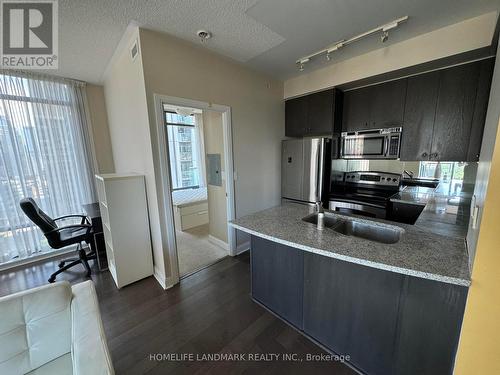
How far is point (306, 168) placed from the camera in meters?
3.16

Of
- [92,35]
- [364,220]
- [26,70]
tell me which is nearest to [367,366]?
[364,220]

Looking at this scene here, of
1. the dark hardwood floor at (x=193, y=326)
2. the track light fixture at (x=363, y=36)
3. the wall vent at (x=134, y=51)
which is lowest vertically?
the dark hardwood floor at (x=193, y=326)

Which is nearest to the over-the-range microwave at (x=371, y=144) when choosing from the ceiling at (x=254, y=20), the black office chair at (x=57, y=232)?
the ceiling at (x=254, y=20)

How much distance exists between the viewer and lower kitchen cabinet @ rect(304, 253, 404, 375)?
1218 mm

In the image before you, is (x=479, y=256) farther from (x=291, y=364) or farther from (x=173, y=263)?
(x=173, y=263)

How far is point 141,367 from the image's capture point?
4.79ft

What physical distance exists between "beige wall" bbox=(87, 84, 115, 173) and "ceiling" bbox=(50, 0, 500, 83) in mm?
1045

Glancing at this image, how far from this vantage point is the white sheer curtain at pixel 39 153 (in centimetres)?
265

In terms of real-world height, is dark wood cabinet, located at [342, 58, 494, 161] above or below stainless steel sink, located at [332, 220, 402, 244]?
above

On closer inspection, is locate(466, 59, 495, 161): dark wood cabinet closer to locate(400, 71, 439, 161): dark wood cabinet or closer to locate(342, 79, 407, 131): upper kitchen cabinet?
locate(400, 71, 439, 161): dark wood cabinet

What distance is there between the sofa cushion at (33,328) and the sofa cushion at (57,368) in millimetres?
20

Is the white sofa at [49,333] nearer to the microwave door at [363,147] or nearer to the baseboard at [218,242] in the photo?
the baseboard at [218,242]

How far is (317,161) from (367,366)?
2.34 m

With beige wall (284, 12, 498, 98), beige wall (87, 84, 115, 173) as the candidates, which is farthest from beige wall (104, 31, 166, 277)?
beige wall (284, 12, 498, 98)
